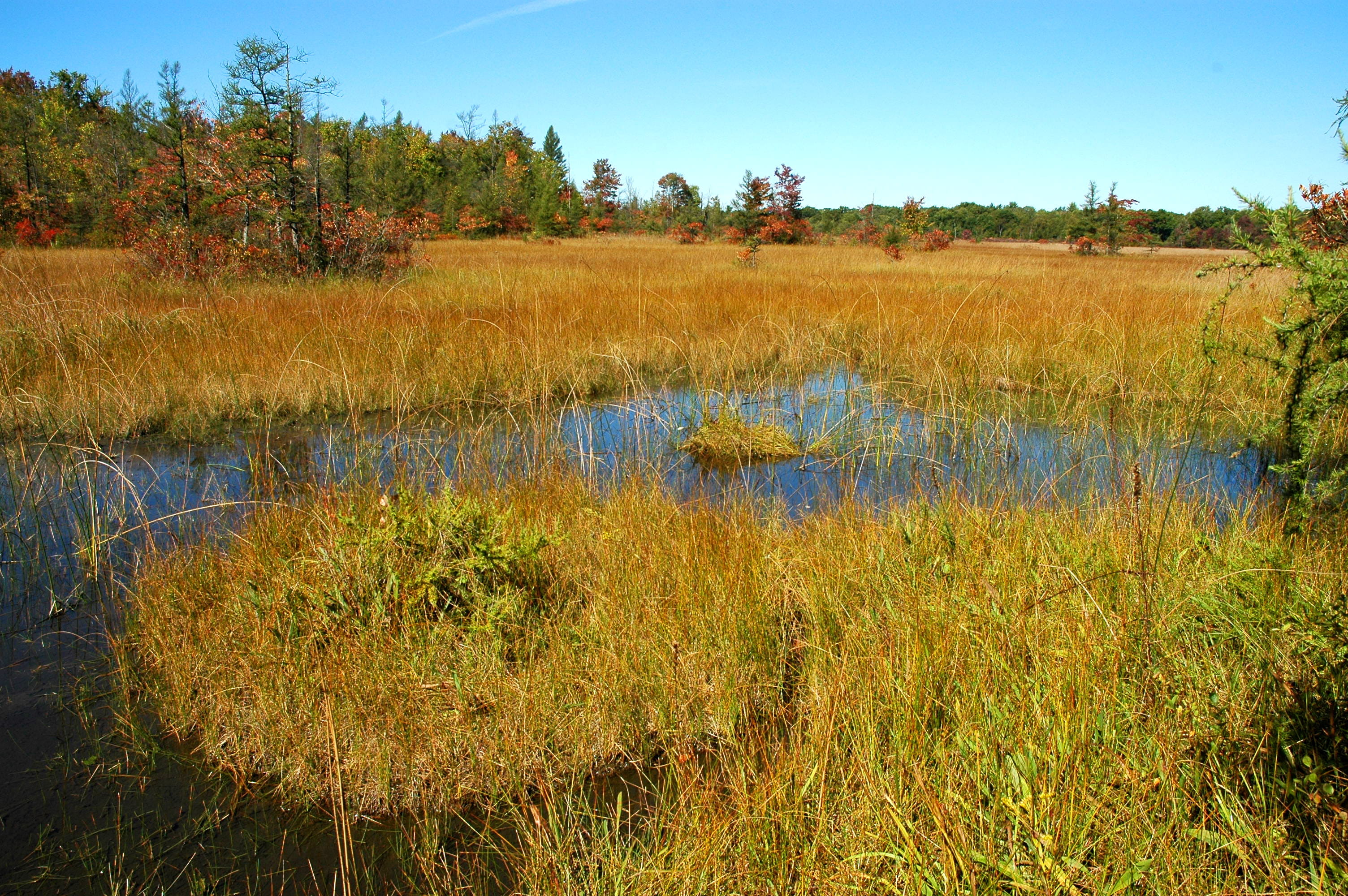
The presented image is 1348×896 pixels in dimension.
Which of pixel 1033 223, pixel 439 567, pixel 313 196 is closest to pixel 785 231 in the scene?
pixel 313 196

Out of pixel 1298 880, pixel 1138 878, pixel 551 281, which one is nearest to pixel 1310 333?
pixel 1298 880

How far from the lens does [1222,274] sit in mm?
14734

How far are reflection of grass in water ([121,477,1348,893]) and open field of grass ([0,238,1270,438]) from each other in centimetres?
147

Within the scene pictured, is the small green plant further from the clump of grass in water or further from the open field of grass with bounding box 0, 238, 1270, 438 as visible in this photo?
the clump of grass in water

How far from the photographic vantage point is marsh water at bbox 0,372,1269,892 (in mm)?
2000

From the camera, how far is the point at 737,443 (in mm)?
5020

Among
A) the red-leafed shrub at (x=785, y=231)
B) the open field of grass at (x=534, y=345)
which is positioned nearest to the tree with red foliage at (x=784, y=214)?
the red-leafed shrub at (x=785, y=231)

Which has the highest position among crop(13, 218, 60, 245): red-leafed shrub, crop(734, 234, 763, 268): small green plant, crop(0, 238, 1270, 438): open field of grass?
crop(13, 218, 60, 245): red-leafed shrub

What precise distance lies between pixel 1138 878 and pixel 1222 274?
1721cm

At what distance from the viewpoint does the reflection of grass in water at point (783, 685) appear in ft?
5.23

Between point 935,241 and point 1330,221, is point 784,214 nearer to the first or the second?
point 935,241

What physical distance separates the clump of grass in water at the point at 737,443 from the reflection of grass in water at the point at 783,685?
173cm

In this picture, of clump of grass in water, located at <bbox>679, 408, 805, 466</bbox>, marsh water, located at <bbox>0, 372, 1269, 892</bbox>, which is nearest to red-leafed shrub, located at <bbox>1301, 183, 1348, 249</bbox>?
marsh water, located at <bbox>0, 372, 1269, 892</bbox>

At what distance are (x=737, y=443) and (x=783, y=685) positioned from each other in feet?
8.81
